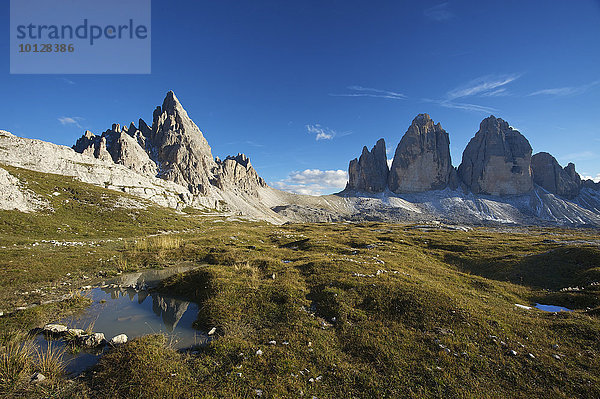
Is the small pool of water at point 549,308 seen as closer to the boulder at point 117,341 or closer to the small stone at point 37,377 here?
the boulder at point 117,341

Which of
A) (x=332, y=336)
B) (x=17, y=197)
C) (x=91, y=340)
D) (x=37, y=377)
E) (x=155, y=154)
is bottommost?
(x=332, y=336)

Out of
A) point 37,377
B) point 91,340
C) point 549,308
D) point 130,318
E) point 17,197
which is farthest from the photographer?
point 17,197

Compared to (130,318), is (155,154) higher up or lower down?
higher up

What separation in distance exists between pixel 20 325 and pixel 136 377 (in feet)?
34.5

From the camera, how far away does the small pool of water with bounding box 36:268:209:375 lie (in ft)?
35.2

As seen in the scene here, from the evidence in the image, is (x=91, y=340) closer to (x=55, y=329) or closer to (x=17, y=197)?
(x=55, y=329)

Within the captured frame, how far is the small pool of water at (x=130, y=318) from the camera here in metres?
10.7

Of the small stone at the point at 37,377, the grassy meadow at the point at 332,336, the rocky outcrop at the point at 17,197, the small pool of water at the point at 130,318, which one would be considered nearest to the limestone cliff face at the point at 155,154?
the rocky outcrop at the point at 17,197

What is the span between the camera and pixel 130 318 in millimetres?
14438

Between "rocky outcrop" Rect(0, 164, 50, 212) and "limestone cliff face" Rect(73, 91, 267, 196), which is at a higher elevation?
"limestone cliff face" Rect(73, 91, 267, 196)

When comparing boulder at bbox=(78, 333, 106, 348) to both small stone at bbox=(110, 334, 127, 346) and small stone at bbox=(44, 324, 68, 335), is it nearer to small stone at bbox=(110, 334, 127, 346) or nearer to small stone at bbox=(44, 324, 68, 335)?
small stone at bbox=(110, 334, 127, 346)

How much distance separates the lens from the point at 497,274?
26.0 meters

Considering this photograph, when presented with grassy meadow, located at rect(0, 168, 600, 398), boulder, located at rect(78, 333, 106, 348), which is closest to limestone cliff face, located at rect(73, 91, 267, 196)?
grassy meadow, located at rect(0, 168, 600, 398)

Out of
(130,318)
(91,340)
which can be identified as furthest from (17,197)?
(91,340)
